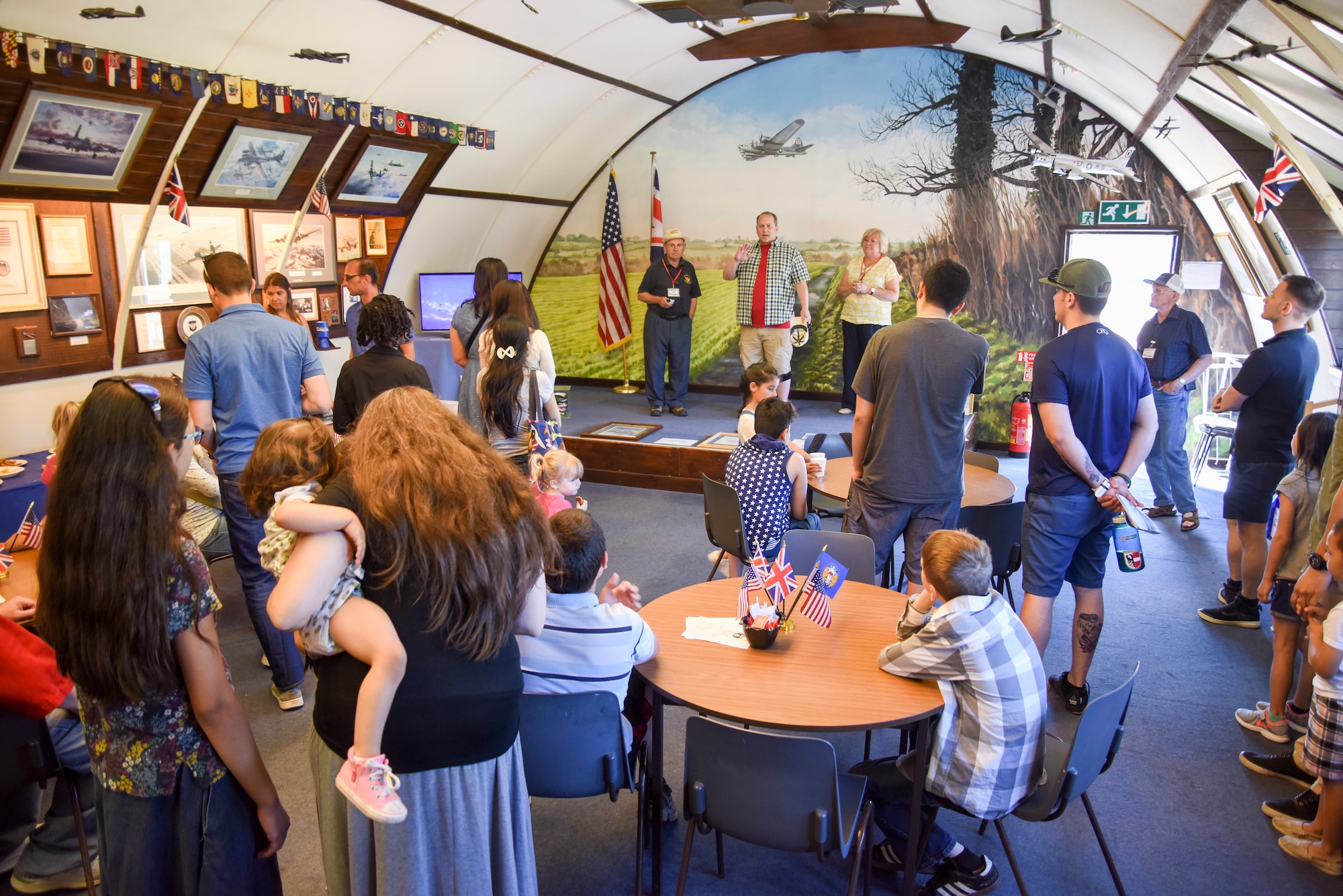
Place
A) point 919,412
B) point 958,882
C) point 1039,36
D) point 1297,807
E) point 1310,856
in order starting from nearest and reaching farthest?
point 958,882
point 1310,856
point 1297,807
point 919,412
point 1039,36

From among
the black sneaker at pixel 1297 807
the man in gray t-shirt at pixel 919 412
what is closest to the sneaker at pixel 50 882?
the man in gray t-shirt at pixel 919 412

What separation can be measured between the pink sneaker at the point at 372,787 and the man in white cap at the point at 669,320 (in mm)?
6703

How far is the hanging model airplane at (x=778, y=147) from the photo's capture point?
8992 mm

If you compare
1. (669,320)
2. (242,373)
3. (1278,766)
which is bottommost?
(1278,766)

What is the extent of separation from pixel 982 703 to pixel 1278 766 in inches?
72.8

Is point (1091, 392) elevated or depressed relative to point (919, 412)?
elevated

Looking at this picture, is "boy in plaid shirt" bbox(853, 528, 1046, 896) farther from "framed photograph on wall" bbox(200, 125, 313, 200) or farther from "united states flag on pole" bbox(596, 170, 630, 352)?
"united states flag on pole" bbox(596, 170, 630, 352)

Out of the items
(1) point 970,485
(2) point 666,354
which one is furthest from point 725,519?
(2) point 666,354

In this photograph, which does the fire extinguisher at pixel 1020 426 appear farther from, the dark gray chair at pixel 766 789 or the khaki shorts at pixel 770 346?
the dark gray chair at pixel 766 789

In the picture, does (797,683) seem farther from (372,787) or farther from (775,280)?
(775,280)

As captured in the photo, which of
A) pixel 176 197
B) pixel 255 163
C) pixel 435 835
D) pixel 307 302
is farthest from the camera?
pixel 307 302

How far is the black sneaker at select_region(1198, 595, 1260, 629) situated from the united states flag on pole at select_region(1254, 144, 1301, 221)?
229 centimetres

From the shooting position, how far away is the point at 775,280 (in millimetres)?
7684

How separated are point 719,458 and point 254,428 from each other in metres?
3.82
